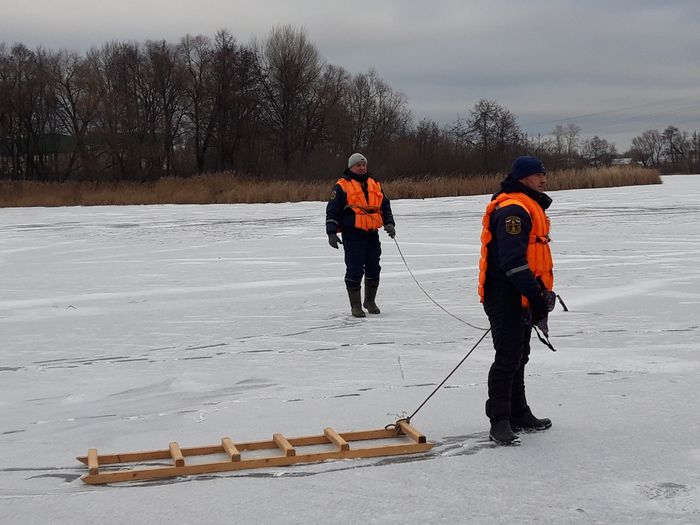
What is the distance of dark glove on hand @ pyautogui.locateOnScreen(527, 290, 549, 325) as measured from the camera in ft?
14.9

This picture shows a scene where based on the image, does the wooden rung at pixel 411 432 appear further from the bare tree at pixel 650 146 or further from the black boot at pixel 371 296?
the bare tree at pixel 650 146

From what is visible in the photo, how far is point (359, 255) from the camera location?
29.5 ft

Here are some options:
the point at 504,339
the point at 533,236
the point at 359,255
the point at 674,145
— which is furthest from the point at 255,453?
the point at 674,145

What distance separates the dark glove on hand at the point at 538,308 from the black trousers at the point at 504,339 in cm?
5

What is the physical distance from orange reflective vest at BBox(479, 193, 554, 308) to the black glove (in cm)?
7

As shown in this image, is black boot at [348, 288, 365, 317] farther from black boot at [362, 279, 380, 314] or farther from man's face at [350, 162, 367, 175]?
man's face at [350, 162, 367, 175]

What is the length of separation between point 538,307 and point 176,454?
1.93 m

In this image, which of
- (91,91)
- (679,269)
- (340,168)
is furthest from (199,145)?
(679,269)

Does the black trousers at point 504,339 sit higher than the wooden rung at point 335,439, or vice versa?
the black trousers at point 504,339

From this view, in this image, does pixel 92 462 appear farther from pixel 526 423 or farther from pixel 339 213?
pixel 339 213

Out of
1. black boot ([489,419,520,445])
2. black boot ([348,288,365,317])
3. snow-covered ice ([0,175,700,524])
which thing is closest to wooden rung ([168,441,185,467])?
snow-covered ice ([0,175,700,524])

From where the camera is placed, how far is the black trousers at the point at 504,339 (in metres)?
4.68

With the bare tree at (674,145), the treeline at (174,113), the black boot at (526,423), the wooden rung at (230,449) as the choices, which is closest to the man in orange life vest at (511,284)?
the black boot at (526,423)

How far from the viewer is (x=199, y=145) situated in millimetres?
58000
